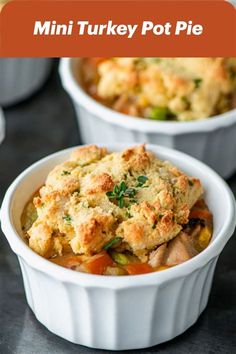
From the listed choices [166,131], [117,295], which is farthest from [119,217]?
[166,131]

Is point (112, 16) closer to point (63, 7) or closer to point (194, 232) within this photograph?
point (63, 7)

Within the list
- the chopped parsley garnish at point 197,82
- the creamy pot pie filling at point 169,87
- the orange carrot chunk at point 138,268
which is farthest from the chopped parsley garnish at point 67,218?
the chopped parsley garnish at point 197,82

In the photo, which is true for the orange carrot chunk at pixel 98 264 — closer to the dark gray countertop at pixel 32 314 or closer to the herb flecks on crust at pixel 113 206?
the herb flecks on crust at pixel 113 206

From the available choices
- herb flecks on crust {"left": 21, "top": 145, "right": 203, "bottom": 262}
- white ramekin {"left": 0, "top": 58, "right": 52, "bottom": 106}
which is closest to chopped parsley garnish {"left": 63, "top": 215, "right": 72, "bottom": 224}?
herb flecks on crust {"left": 21, "top": 145, "right": 203, "bottom": 262}

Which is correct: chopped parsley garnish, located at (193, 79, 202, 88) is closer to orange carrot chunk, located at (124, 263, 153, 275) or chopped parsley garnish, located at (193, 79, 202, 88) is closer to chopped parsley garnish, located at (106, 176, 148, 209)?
chopped parsley garnish, located at (106, 176, 148, 209)

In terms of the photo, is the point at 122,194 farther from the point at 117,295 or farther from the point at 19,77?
the point at 19,77

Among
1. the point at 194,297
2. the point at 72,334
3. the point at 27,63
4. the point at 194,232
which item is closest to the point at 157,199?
the point at 194,232
